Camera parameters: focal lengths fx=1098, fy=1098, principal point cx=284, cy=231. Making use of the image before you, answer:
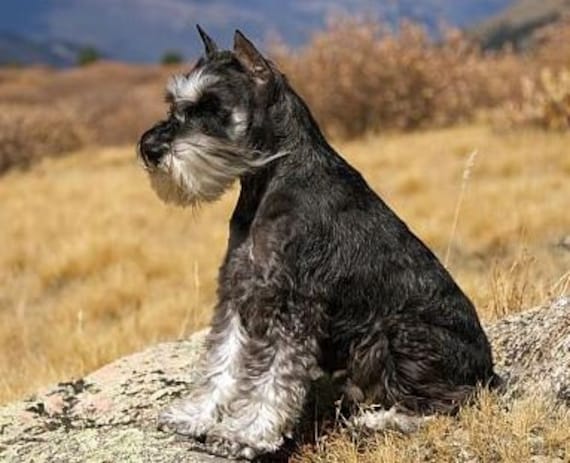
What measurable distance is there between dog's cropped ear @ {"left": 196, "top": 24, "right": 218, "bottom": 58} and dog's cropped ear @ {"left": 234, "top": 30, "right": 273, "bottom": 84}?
0.46 ft

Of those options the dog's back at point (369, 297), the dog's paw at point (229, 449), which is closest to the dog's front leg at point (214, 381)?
the dog's paw at point (229, 449)

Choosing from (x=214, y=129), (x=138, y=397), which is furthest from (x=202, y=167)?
(x=138, y=397)

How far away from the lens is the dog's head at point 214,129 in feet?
A: 14.3

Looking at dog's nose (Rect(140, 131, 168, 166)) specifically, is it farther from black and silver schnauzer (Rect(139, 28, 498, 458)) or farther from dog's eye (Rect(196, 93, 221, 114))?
dog's eye (Rect(196, 93, 221, 114))

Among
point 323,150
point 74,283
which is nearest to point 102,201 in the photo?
point 74,283

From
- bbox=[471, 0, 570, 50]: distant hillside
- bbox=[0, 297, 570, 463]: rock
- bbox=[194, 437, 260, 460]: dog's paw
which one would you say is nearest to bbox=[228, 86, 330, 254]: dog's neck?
bbox=[194, 437, 260, 460]: dog's paw

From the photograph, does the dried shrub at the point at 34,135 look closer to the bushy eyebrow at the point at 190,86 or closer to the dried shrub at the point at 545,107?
the dried shrub at the point at 545,107

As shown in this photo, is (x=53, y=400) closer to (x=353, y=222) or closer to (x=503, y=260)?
(x=353, y=222)

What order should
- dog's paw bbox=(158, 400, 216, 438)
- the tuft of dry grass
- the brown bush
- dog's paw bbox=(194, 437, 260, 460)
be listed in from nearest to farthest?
the tuft of dry grass, dog's paw bbox=(194, 437, 260, 460), dog's paw bbox=(158, 400, 216, 438), the brown bush

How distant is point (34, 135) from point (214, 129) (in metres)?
18.3

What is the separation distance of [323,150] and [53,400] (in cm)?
187

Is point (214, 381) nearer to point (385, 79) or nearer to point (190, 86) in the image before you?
point (190, 86)

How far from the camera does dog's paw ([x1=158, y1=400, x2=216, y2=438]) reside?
439 cm

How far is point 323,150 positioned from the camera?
4512mm
